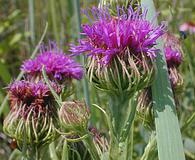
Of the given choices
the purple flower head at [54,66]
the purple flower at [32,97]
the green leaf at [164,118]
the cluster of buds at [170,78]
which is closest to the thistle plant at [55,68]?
the purple flower head at [54,66]

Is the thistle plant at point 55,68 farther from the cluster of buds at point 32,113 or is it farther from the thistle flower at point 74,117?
the thistle flower at point 74,117

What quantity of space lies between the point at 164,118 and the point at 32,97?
0.53m

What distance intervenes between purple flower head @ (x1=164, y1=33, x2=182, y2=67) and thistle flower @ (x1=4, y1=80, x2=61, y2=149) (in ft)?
1.21

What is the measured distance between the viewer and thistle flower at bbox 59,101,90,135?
1.05m

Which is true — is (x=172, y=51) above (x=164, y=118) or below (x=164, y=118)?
above

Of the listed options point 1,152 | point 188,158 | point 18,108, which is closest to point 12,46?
point 1,152

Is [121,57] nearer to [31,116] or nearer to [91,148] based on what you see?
[91,148]

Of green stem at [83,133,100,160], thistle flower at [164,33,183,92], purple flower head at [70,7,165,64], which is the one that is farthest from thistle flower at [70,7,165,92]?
thistle flower at [164,33,183,92]

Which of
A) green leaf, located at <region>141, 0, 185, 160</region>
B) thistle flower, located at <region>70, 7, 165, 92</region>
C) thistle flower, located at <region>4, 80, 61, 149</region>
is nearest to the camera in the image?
green leaf, located at <region>141, 0, 185, 160</region>

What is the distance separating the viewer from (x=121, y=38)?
3.40ft

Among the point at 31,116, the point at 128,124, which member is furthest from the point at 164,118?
the point at 31,116

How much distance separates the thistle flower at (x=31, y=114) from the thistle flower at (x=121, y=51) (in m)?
0.29

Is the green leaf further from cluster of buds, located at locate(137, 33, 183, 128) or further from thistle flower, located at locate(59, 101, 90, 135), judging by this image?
cluster of buds, located at locate(137, 33, 183, 128)

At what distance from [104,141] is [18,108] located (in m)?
0.26
